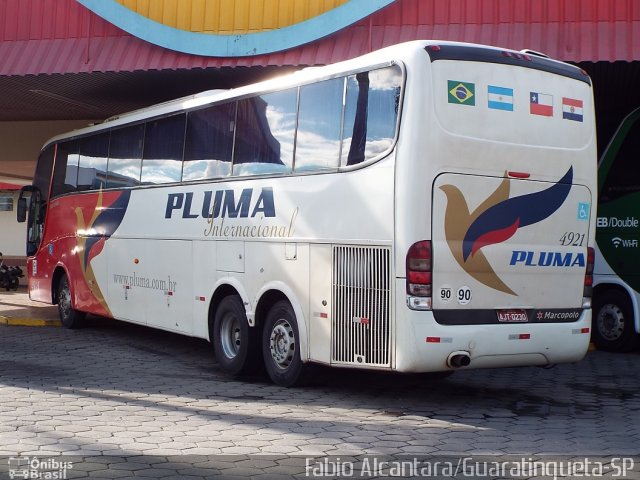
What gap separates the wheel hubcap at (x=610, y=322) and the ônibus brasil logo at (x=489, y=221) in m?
5.58

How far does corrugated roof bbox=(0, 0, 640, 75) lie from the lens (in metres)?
13.1

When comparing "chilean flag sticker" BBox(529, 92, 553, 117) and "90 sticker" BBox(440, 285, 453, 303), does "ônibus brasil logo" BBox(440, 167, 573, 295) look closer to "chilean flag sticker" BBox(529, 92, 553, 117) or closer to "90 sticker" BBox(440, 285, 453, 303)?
"90 sticker" BBox(440, 285, 453, 303)

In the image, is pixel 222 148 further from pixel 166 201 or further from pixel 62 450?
pixel 62 450

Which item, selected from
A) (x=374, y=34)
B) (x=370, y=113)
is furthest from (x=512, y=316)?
(x=374, y=34)

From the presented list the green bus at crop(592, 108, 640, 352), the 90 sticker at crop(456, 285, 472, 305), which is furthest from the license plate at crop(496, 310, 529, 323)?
the green bus at crop(592, 108, 640, 352)

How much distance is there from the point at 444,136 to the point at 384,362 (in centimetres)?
211

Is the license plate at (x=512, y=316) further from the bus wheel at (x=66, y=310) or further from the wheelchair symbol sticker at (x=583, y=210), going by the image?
the bus wheel at (x=66, y=310)

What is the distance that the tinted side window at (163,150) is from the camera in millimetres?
12250

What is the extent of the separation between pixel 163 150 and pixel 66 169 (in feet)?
13.8

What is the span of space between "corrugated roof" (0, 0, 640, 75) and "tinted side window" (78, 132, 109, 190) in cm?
124

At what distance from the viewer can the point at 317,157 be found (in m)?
9.46

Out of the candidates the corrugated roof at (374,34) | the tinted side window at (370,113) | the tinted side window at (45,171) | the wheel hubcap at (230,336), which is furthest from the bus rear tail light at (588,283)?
the tinted side window at (45,171)

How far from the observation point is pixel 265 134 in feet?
34.0

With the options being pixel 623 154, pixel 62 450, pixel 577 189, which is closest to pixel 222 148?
pixel 577 189
